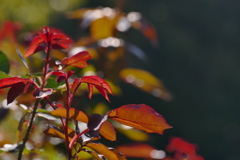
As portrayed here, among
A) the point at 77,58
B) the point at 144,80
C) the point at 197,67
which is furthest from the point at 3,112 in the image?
the point at 197,67

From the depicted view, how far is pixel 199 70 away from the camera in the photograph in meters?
7.85

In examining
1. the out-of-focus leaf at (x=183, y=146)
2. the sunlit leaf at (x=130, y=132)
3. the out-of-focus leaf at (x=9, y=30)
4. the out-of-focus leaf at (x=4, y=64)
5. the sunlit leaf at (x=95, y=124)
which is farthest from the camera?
the out-of-focus leaf at (x=9, y=30)

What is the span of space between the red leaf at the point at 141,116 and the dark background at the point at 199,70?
6.45 metres

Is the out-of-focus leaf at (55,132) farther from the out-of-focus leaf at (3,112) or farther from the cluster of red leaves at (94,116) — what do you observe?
the out-of-focus leaf at (3,112)

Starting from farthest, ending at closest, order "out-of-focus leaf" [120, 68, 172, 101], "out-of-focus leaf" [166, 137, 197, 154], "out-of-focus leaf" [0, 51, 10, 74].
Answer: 1. "out-of-focus leaf" [120, 68, 172, 101]
2. "out-of-focus leaf" [166, 137, 197, 154]
3. "out-of-focus leaf" [0, 51, 10, 74]

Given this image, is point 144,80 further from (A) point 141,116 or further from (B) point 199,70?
(B) point 199,70

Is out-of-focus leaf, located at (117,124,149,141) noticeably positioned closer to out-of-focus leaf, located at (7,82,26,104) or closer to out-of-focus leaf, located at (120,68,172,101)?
out-of-focus leaf, located at (120,68,172,101)

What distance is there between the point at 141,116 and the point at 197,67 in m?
7.49

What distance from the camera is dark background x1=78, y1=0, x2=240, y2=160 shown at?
732 cm

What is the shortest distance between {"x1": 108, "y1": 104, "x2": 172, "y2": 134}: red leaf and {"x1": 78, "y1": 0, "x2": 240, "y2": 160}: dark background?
6.45 meters

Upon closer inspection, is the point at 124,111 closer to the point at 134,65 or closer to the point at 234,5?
the point at 134,65

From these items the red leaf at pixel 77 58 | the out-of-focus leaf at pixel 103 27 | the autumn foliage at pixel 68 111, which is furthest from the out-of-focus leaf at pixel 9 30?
the red leaf at pixel 77 58

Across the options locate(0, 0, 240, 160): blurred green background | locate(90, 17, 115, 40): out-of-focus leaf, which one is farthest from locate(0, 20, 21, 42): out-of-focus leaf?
locate(0, 0, 240, 160): blurred green background

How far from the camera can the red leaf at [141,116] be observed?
0.44 meters
